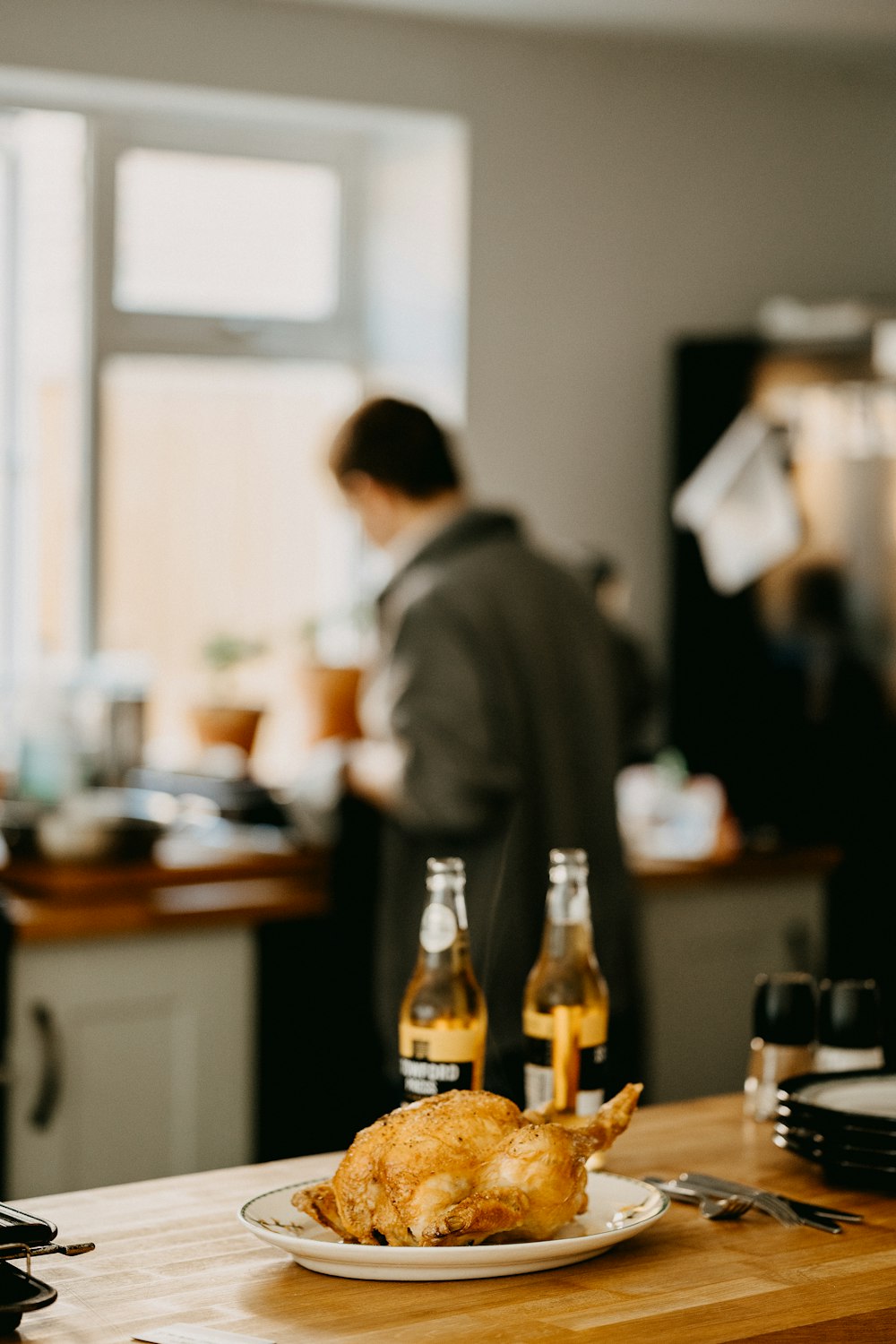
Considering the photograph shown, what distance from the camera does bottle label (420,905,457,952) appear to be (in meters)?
1.41

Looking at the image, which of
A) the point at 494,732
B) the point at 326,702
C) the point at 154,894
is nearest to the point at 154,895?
the point at 154,894

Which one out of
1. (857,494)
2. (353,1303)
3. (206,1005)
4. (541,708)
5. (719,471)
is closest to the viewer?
(353,1303)

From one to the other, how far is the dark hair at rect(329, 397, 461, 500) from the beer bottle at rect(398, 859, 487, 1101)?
1552 mm

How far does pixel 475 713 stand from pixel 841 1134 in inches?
56.0

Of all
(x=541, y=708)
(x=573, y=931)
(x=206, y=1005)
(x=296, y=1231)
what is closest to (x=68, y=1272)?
(x=296, y=1231)

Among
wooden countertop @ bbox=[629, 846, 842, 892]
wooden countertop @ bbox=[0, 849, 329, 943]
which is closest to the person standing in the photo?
wooden countertop @ bbox=[0, 849, 329, 943]

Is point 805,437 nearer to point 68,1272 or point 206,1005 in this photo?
point 206,1005

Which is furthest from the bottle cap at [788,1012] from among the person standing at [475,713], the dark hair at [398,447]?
the dark hair at [398,447]

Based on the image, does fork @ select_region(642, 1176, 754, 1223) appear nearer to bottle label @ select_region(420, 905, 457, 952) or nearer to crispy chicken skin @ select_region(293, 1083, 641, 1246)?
crispy chicken skin @ select_region(293, 1083, 641, 1246)

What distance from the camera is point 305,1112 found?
3.21 m

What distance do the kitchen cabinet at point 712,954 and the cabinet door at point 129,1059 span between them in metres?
0.87

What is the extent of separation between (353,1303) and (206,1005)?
1988 millimetres

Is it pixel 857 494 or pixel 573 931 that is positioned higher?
pixel 857 494

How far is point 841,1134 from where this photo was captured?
4.55 feet
